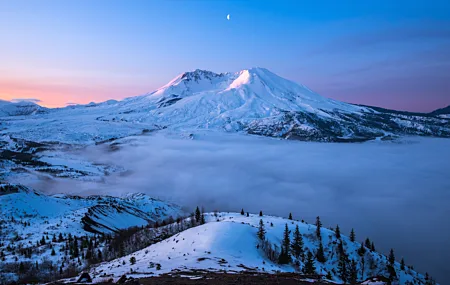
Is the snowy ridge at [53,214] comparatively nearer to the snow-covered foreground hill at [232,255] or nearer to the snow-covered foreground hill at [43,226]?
the snow-covered foreground hill at [43,226]

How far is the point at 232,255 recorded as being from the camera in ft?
187

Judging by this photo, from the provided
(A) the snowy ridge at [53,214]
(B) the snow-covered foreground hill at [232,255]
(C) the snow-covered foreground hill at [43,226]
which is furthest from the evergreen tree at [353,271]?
(A) the snowy ridge at [53,214]

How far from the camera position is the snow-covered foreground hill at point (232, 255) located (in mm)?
43750

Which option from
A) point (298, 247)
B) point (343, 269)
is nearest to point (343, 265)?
point (343, 269)

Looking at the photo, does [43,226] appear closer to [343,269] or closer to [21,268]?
[21,268]

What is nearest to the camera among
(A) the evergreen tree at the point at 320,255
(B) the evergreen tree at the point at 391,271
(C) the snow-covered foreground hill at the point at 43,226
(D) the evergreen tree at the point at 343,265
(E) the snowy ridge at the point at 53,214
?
(D) the evergreen tree at the point at 343,265

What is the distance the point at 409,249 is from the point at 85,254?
16155 centimetres

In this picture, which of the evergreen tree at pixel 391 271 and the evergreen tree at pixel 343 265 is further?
the evergreen tree at pixel 391 271

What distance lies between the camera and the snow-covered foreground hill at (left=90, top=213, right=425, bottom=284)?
43750 mm

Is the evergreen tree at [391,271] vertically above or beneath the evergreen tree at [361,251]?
beneath

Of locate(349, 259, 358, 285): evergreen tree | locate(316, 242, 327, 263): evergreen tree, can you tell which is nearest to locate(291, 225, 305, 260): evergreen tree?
locate(316, 242, 327, 263): evergreen tree

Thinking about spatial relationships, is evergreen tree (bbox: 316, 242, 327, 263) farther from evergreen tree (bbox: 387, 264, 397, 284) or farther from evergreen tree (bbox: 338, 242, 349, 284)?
evergreen tree (bbox: 387, 264, 397, 284)

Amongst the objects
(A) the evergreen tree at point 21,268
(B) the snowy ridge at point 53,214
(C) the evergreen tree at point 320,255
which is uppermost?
(C) the evergreen tree at point 320,255

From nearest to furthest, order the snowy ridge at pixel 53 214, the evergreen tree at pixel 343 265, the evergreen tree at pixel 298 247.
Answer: the evergreen tree at pixel 343 265
the evergreen tree at pixel 298 247
the snowy ridge at pixel 53 214
